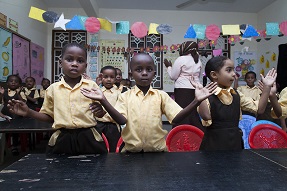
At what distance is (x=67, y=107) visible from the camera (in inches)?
60.2

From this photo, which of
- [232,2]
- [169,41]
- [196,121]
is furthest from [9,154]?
[232,2]

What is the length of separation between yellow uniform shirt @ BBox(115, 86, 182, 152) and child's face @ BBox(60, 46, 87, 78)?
293mm

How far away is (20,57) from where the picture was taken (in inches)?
219

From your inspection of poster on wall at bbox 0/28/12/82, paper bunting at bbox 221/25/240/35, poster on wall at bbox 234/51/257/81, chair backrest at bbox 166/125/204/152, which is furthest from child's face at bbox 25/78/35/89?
poster on wall at bbox 234/51/257/81

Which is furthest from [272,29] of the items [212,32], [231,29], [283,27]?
[212,32]

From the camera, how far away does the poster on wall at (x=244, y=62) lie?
24.5 ft

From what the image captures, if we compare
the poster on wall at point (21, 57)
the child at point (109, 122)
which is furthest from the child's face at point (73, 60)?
the poster on wall at point (21, 57)

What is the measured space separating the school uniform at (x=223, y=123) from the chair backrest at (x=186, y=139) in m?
0.27

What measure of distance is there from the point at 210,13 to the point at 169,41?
138cm

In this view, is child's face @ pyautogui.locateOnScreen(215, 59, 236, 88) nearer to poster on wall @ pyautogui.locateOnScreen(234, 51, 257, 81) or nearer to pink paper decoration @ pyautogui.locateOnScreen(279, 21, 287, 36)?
pink paper decoration @ pyautogui.locateOnScreen(279, 21, 287, 36)

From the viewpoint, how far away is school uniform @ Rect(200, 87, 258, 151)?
170 cm

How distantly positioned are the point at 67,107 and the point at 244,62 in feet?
22.3

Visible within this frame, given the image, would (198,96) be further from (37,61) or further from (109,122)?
(37,61)

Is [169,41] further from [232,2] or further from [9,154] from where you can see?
[9,154]
